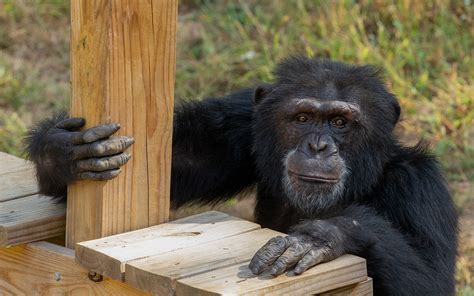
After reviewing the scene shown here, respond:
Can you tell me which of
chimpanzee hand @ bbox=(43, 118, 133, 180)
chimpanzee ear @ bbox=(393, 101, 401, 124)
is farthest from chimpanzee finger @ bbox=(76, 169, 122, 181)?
chimpanzee ear @ bbox=(393, 101, 401, 124)

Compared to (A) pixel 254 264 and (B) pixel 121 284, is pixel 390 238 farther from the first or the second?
(B) pixel 121 284

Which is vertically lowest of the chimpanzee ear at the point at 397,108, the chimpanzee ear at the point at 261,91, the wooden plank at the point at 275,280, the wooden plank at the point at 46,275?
the wooden plank at the point at 46,275

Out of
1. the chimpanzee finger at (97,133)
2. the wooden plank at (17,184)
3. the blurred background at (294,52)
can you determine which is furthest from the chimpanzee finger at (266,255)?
the blurred background at (294,52)

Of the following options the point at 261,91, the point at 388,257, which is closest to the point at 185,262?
the point at 388,257

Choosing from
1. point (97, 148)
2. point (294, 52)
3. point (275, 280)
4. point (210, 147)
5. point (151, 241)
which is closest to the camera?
point (275, 280)

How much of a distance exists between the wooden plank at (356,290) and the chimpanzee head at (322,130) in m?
1.07

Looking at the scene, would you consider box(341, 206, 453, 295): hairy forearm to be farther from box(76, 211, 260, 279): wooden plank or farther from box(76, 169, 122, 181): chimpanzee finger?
box(76, 169, 122, 181): chimpanzee finger

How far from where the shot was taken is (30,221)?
439cm

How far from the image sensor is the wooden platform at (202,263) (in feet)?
11.3

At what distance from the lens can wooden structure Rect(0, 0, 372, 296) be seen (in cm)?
365

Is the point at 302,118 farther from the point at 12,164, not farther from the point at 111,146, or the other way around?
the point at 12,164

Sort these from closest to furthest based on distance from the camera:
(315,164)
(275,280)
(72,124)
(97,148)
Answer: (275,280) → (97,148) → (72,124) → (315,164)

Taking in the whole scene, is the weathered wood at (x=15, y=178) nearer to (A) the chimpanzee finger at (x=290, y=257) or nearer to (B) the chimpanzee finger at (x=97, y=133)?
(B) the chimpanzee finger at (x=97, y=133)

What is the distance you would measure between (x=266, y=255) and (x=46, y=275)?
121cm
